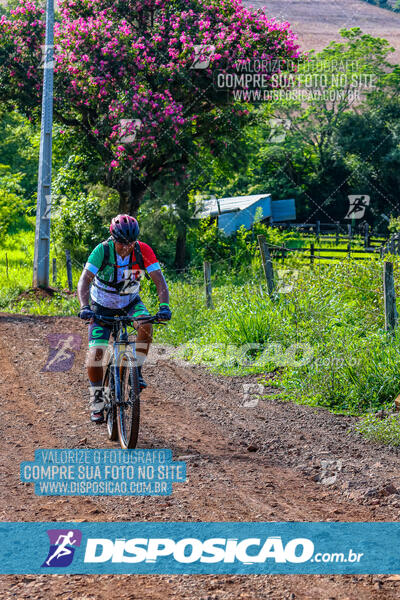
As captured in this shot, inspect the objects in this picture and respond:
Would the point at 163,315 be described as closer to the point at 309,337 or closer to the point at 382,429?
the point at 382,429

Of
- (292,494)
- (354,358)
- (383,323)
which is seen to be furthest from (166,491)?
(383,323)

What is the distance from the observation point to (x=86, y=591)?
371 centimetres

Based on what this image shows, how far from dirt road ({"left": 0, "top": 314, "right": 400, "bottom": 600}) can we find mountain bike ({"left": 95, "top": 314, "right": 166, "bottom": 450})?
351 millimetres

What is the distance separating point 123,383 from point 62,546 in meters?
2.14

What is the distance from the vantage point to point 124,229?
242 inches

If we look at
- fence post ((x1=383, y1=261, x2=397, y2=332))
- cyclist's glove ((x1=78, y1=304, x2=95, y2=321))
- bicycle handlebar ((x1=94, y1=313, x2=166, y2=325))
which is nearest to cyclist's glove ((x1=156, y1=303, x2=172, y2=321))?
bicycle handlebar ((x1=94, y1=313, x2=166, y2=325))

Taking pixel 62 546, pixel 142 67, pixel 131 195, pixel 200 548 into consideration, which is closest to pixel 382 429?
pixel 200 548

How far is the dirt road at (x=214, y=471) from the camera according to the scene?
3.79 meters

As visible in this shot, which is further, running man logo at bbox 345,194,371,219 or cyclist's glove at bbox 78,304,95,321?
running man logo at bbox 345,194,371,219

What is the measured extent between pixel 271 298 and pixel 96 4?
1295 cm

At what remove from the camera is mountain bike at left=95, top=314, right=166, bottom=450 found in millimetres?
5949

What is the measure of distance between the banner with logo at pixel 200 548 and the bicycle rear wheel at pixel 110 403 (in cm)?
188

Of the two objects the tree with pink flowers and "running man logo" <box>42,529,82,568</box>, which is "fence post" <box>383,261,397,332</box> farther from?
the tree with pink flowers

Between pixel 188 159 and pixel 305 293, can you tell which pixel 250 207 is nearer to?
pixel 188 159
